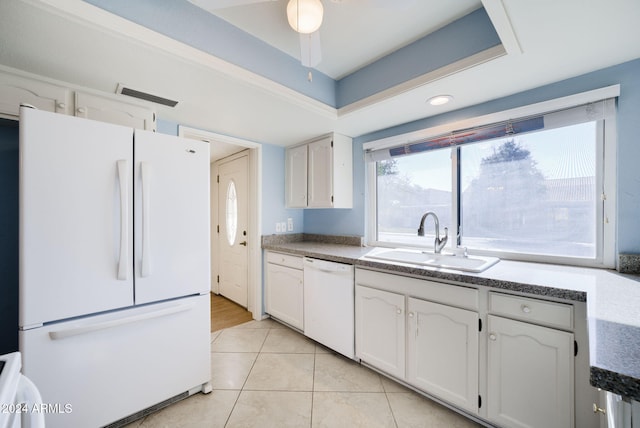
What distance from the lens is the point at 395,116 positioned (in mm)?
2227

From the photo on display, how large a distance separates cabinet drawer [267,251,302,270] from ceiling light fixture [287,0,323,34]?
6.08 ft

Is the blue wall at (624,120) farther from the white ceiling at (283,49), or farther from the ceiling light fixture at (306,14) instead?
the ceiling light fixture at (306,14)

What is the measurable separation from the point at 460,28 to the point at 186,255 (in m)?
2.25

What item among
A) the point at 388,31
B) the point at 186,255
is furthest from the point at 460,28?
the point at 186,255

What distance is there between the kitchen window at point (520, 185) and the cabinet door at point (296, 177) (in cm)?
94

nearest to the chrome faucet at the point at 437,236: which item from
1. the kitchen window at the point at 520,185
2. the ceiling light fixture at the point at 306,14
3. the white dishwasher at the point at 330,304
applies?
the kitchen window at the point at 520,185

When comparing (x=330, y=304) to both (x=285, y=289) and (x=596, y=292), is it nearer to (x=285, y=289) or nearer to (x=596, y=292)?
(x=285, y=289)

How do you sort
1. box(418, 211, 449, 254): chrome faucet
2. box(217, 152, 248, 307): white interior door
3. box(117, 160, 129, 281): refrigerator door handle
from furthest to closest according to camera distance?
box(217, 152, 248, 307): white interior door, box(418, 211, 449, 254): chrome faucet, box(117, 160, 129, 281): refrigerator door handle

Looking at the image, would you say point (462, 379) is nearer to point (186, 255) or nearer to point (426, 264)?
point (426, 264)

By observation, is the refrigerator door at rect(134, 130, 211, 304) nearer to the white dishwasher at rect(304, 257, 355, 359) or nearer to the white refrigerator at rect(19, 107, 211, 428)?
the white refrigerator at rect(19, 107, 211, 428)

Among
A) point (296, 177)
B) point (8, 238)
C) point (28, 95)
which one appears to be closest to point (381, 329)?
point (296, 177)

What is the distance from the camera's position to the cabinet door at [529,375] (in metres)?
1.19

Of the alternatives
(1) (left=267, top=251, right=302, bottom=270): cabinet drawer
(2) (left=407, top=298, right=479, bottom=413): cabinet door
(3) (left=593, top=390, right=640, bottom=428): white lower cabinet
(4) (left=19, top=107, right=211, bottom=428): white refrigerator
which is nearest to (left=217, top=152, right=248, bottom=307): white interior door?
(1) (left=267, top=251, right=302, bottom=270): cabinet drawer

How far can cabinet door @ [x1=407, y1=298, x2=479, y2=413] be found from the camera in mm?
1442
